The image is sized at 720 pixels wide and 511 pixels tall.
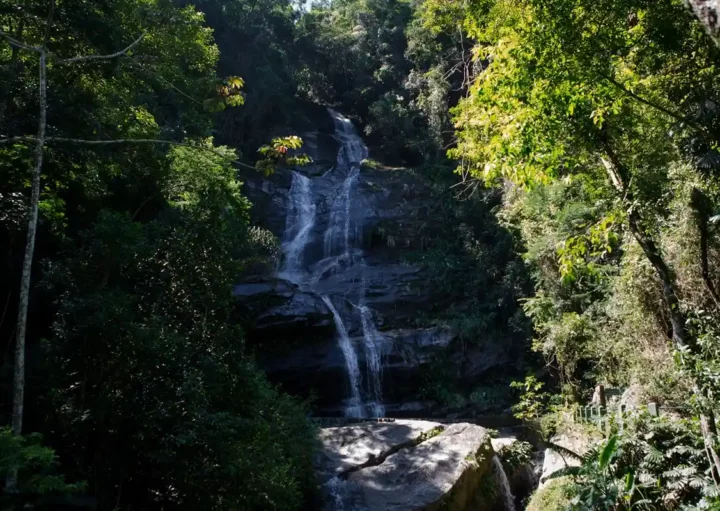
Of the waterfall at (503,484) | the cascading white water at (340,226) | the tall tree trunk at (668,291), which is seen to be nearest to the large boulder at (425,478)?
the waterfall at (503,484)

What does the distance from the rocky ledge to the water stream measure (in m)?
6.37

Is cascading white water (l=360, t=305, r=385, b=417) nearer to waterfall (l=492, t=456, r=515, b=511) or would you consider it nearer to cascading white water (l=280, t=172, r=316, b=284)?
cascading white water (l=280, t=172, r=316, b=284)

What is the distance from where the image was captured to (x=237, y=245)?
10.7 metres

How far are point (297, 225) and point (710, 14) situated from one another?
23.9 m

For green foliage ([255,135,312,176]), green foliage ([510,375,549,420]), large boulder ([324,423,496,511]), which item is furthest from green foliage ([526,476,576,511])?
green foliage ([255,135,312,176])

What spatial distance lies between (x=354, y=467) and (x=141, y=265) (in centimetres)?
478

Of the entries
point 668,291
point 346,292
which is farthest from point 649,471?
point 346,292

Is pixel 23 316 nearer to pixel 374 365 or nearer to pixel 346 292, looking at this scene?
pixel 374 365

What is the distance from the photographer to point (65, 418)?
6309mm

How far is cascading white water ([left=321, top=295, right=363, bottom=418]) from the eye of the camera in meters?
16.4

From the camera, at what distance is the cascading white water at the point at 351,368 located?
16.4 metres

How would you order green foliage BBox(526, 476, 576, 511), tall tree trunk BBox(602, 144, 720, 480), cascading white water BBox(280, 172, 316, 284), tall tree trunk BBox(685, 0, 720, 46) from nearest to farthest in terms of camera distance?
1. tall tree trunk BBox(685, 0, 720, 46)
2. tall tree trunk BBox(602, 144, 720, 480)
3. green foliage BBox(526, 476, 576, 511)
4. cascading white water BBox(280, 172, 316, 284)

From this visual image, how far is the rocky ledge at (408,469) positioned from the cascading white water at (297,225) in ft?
41.8

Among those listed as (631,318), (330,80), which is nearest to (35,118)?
(631,318)
